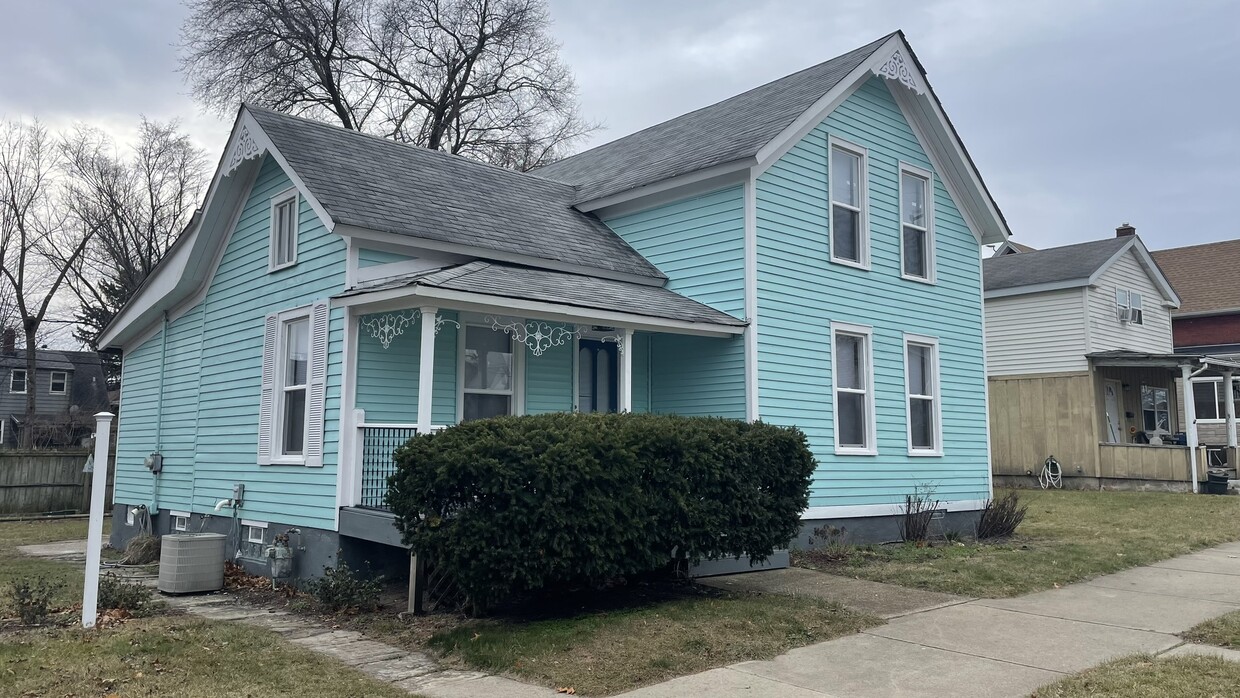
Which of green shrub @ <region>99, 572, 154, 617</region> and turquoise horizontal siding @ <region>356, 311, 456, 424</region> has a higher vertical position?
turquoise horizontal siding @ <region>356, 311, 456, 424</region>

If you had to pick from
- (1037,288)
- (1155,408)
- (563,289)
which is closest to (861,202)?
(563,289)

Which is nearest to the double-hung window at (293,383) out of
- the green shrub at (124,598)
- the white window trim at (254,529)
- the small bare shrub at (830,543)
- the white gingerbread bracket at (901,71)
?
the white window trim at (254,529)

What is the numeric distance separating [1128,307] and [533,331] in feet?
64.3

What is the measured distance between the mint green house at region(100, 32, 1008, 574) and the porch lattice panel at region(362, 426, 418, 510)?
2 centimetres

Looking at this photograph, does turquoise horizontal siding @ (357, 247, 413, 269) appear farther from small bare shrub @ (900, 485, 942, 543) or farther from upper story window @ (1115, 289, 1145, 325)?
upper story window @ (1115, 289, 1145, 325)

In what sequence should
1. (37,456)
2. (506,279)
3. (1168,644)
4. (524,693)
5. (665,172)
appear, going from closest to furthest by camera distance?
(524,693) < (1168,644) < (506,279) < (665,172) < (37,456)

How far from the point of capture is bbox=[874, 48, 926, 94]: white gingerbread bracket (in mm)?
13229

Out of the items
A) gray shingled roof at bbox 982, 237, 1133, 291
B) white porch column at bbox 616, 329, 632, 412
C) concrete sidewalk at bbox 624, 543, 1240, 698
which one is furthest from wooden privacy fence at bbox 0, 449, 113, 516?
gray shingled roof at bbox 982, 237, 1133, 291

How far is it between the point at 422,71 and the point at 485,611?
87.8ft

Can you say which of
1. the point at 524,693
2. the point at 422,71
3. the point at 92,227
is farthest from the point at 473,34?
the point at 524,693

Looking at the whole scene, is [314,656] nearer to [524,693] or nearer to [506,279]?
[524,693]

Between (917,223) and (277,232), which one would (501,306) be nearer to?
(277,232)

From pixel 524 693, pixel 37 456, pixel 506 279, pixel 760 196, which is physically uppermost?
pixel 760 196

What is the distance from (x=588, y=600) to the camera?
8430 mm
